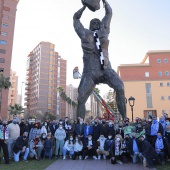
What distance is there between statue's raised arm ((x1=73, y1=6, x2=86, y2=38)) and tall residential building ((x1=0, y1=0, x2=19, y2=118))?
42.6m

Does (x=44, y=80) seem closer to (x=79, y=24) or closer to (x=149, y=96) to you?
(x=149, y=96)

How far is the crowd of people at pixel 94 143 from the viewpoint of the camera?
923 cm

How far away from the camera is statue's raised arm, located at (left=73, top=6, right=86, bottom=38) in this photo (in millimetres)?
12757

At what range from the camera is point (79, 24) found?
13.0 m

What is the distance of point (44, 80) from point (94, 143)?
7572 centimetres

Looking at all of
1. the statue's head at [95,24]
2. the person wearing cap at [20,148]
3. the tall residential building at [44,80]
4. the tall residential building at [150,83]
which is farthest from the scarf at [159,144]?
the tall residential building at [44,80]

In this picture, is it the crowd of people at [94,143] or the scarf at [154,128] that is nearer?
the crowd of people at [94,143]

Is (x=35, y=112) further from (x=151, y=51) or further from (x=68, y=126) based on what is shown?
(x=68, y=126)

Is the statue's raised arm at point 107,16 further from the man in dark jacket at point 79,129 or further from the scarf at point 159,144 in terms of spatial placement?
the scarf at point 159,144

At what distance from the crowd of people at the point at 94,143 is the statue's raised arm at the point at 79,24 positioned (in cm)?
499

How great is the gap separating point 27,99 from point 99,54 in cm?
8242

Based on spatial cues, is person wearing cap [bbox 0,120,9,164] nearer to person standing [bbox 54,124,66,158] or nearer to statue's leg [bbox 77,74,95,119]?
person standing [bbox 54,124,66,158]

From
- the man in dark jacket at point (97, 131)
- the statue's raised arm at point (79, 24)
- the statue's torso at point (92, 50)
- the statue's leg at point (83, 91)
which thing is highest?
the statue's raised arm at point (79, 24)

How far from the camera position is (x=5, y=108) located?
51.4 meters
